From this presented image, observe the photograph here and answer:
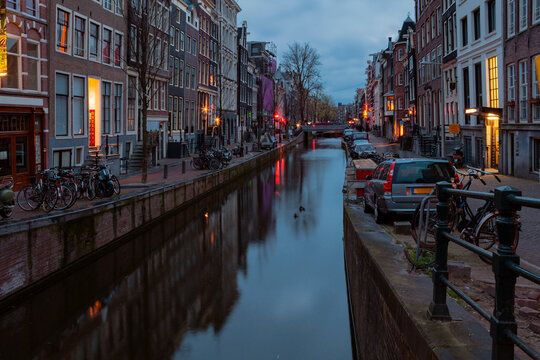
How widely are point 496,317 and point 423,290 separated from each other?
2.31 meters

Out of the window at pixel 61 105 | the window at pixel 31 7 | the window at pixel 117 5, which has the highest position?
the window at pixel 117 5

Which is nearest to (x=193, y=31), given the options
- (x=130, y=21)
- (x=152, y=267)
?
(x=130, y=21)

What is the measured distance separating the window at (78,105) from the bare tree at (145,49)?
2.85 meters

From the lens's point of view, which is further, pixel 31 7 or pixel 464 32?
pixel 464 32

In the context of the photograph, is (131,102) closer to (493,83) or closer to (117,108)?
(117,108)

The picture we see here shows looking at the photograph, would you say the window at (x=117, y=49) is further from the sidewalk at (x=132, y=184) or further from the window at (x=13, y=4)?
the window at (x=13, y=4)

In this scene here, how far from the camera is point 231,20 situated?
6462 cm

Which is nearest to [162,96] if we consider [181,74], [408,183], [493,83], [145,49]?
[181,74]

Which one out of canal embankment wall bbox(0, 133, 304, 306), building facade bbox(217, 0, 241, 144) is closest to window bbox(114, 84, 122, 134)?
canal embankment wall bbox(0, 133, 304, 306)

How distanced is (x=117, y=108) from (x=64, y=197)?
628 inches

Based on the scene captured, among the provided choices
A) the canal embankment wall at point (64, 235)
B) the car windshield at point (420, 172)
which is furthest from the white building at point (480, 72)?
the canal embankment wall at point (64, 235)

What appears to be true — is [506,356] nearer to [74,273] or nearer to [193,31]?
[74,273]

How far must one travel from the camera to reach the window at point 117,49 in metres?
29.0

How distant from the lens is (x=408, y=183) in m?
11.9
